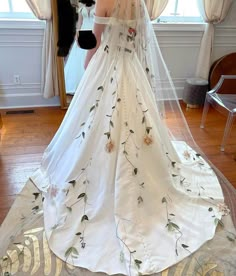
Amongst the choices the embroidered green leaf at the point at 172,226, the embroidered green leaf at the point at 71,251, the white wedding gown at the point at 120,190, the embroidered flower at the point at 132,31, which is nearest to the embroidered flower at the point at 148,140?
the white wedding gown at the point at 120,190

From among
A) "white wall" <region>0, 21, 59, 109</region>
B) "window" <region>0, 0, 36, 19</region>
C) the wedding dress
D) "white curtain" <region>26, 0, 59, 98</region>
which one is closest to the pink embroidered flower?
the wedding dress

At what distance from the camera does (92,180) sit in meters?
1.48

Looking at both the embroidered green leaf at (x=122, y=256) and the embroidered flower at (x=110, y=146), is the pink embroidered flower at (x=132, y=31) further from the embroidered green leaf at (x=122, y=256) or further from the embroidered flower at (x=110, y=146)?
the embroidered green leaf at (x=122, y=256)

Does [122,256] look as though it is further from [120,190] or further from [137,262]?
[120,190]

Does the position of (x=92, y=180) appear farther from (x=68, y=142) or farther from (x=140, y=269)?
(x=140, y=269)

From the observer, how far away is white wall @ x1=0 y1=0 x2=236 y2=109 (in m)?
2.65

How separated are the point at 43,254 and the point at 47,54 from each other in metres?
1.98

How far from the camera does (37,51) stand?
274 cm

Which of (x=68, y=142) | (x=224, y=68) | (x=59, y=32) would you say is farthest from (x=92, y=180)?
(x=224, y=68)

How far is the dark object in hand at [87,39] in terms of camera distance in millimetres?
1434

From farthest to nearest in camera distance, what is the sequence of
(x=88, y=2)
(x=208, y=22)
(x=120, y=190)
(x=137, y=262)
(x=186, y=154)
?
(x=208, y=22) → (x=186, y=154) → (x=88, y=2) → (x=120, y=190) → (x=137, y=262)

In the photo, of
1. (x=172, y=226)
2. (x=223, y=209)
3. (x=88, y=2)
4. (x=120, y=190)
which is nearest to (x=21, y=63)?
(x=88, y=2)

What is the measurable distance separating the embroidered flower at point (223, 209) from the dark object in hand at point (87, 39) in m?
1.21

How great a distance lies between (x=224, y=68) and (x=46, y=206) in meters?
2.56
